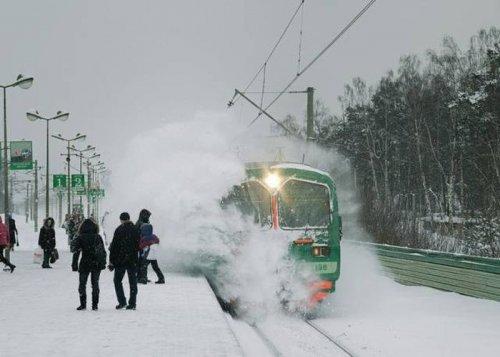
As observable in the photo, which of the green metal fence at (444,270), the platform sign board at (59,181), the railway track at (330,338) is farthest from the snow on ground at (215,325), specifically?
the platform sign board at (59,181)

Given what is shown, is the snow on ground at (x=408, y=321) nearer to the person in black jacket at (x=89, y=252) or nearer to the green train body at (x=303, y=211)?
the green train body at (x=303, y=211)

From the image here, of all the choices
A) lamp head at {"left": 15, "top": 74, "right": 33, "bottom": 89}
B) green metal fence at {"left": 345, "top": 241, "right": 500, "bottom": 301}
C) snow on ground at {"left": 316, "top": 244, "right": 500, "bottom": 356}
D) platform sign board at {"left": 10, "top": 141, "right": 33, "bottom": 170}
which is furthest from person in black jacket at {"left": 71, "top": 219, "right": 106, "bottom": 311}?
platform sign board at {"left": 10, "top": 141, "right": 33, "bottom": 170}

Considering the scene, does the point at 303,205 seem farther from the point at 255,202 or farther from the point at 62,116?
the point at 62,116

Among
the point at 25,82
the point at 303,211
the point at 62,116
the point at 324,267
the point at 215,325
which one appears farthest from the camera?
the point at 62,116

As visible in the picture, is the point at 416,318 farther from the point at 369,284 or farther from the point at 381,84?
the point at 381,84

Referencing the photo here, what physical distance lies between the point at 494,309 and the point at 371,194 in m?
14.1

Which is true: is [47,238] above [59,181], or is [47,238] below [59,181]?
below

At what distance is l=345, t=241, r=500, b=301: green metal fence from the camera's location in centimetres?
1329

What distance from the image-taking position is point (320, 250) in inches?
517

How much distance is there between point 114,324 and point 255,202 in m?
4.45

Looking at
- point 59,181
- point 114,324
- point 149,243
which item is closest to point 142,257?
point 149,243

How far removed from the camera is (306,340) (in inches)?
418

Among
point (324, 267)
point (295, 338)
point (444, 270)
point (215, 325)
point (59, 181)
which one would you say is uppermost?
point (59, 181)

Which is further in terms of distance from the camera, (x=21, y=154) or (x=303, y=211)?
(x=21, y=154)
